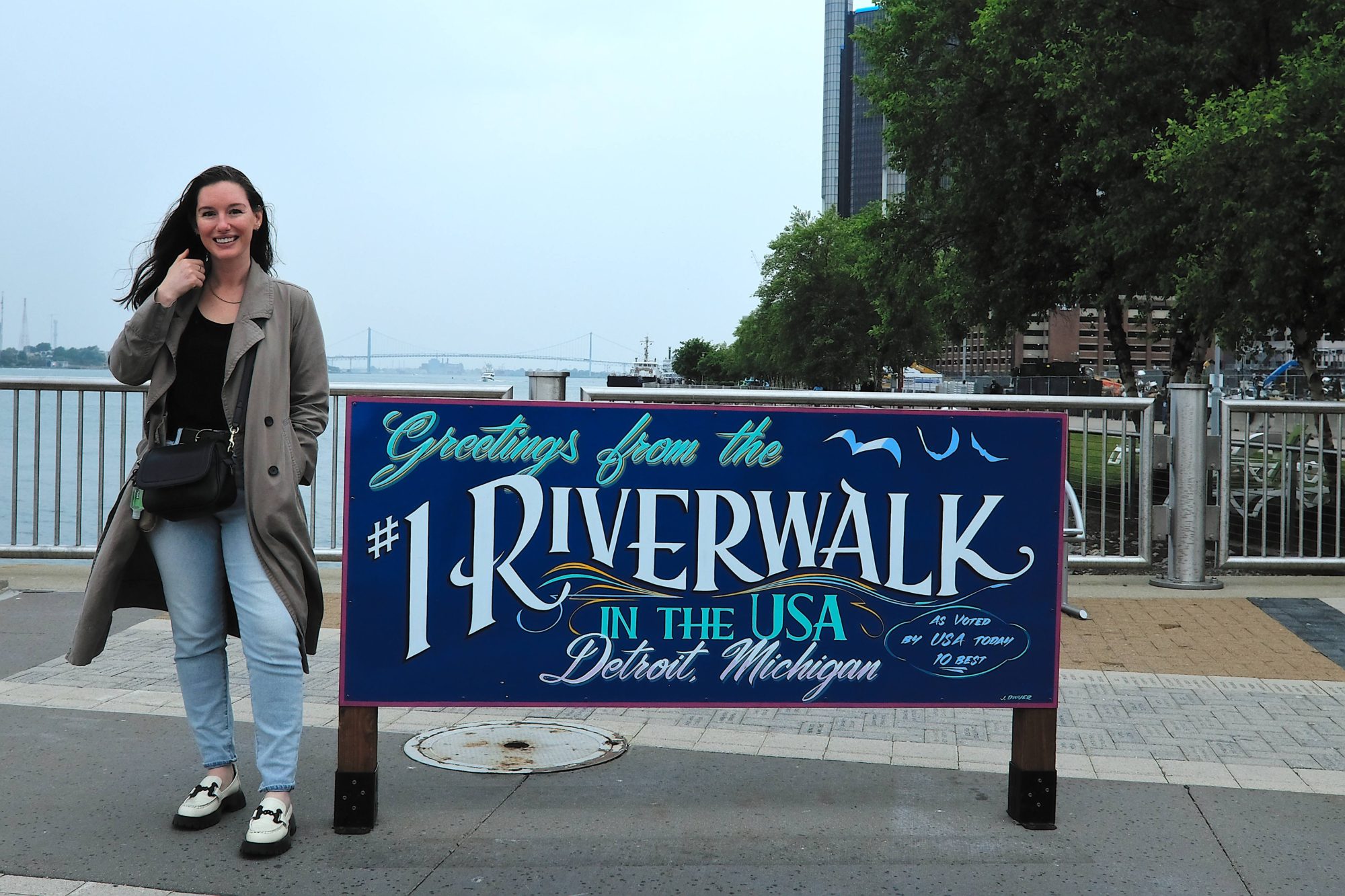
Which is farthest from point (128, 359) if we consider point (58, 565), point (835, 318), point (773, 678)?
point (835, 318)

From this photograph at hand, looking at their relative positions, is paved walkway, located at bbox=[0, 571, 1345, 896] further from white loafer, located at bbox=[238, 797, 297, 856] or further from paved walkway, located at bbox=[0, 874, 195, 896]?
white loafer, located at bbox=[238, 797, 297, 856]

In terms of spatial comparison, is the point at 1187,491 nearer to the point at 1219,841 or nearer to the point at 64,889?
the point at 1219,841

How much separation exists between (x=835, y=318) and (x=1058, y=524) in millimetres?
66667

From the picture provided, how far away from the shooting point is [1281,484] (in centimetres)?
902

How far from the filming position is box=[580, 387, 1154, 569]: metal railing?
319 inches

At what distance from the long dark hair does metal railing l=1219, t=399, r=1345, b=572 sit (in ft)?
21.9

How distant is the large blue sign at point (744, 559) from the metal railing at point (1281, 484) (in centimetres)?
505

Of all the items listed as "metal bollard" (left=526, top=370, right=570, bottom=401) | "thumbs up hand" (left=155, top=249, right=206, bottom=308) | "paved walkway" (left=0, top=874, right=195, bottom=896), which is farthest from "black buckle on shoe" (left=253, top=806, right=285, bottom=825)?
"metal bollard" (left=526, top=370, right=570, bottom=401)

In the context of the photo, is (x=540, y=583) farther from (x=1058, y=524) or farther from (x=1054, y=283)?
(x=1054, y=283)

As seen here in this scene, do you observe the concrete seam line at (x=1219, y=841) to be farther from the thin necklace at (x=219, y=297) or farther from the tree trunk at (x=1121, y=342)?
the tree trunk at (x=1121, y=342)

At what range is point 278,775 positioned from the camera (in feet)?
Result: 12.6

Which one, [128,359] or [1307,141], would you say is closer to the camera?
[128,359]

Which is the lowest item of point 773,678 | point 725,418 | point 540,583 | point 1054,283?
point 773,678

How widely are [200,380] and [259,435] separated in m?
0.27
